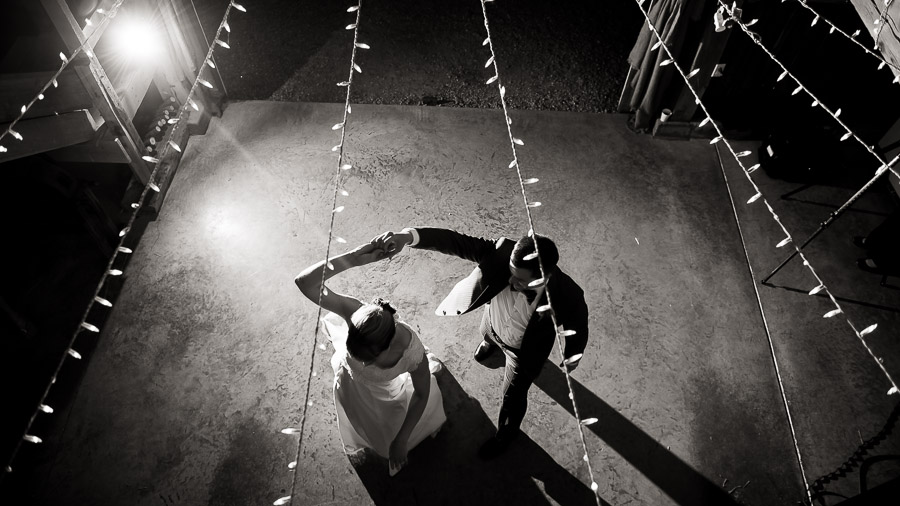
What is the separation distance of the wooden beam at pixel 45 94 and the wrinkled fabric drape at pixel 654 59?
4765mm

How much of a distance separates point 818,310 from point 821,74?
2.47m

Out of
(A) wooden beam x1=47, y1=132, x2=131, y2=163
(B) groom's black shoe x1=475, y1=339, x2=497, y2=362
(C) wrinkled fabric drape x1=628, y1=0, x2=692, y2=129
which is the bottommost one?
(A) wooden beam x1=47, y1=132, x2=131, y2=163

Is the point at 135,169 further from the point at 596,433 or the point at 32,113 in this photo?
the point at 596,433

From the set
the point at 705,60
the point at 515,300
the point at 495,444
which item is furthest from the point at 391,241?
the point at 705,60

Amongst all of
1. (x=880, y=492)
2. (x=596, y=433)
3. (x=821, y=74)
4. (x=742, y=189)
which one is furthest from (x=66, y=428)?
(x=821, y=74)

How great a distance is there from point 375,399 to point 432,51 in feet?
15.3

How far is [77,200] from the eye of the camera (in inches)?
165

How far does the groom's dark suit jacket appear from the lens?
2662 mm

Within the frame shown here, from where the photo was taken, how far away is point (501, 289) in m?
2.85

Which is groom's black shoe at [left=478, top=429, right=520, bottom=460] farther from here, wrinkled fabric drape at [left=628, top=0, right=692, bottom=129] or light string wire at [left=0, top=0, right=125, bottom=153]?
wrinkled fabric drape at [left=628, top=0, right=692, bottom=129]

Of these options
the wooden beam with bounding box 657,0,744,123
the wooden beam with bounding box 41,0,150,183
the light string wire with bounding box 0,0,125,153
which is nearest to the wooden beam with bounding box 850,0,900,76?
the wooden beam with bounding box 657,0,744,123

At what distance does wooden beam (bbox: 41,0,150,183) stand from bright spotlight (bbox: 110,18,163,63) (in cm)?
43

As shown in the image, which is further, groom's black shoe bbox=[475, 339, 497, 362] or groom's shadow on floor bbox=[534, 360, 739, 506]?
groom's black shoe bbox=[475, 339, 497, 362]

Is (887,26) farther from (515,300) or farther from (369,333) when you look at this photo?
(369,333)
